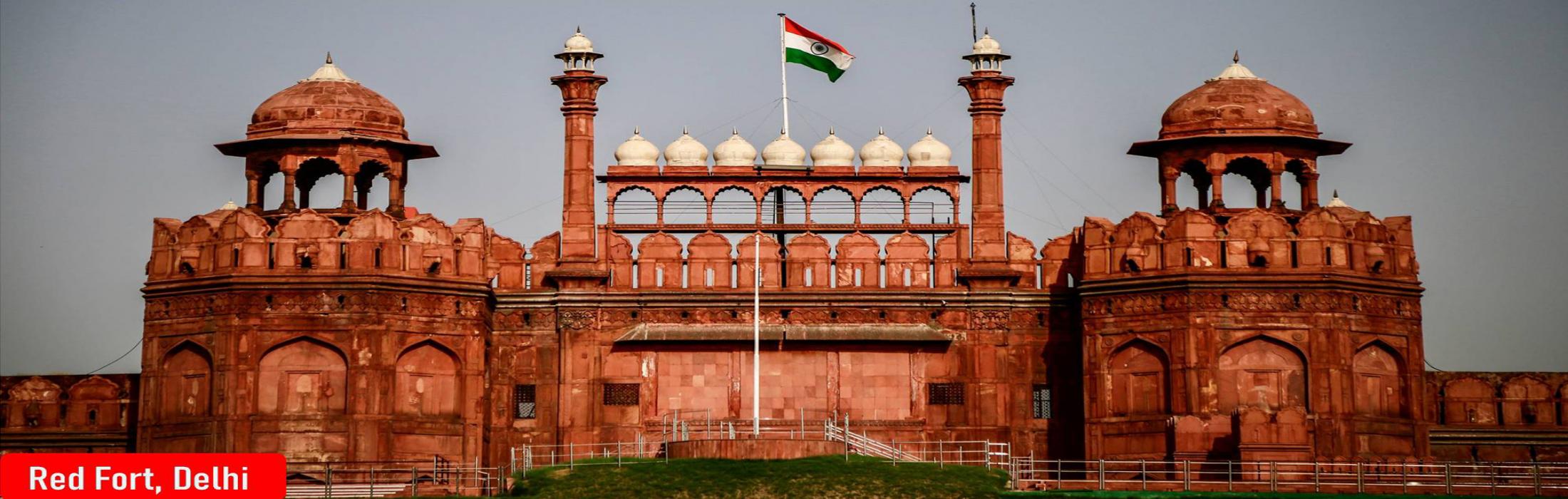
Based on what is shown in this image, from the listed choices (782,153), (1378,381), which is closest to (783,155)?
(782,153)

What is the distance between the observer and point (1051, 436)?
8994 centimetres

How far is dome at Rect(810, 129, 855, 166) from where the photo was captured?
302ft

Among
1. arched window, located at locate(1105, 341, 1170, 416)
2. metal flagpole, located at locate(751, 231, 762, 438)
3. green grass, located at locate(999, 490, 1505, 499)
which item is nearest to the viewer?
green grass, located at locate(999, 490, 1505, 499)

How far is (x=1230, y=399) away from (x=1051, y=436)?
5373 millimetres

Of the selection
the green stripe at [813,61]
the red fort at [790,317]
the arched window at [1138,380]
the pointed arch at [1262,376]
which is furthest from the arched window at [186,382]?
the pointed arch at [1262,376]

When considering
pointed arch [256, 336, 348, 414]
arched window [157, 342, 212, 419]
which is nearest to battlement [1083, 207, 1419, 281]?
pointed arch [256, 336, 348, 414]

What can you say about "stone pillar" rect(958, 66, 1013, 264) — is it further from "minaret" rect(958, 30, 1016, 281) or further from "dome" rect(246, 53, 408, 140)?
"dome" rect(246, 53, 408, 140)

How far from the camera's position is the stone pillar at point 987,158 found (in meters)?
91.4

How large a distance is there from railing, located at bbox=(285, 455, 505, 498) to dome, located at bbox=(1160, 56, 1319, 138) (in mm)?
18766

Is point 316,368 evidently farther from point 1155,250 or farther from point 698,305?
point 1155,250

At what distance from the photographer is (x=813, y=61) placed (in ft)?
300

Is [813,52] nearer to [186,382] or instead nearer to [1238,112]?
[1238,112]

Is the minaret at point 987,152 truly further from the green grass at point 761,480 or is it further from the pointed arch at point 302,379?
the pointed arch at point 302,379

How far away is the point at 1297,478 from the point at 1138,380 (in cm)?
550
